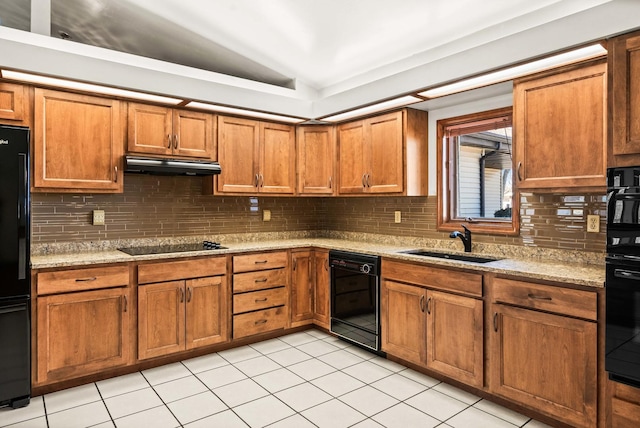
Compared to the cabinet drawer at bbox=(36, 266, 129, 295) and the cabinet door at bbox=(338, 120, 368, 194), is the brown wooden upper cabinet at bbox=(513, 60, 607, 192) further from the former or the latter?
the cabinet drawer at bbox=(36, 266, 129, 295)

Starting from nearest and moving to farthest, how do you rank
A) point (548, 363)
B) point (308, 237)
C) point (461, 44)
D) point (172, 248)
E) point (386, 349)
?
point (548, 363)
point (461, 44)
point (386, 349)
point (172, 248)
point (308, 237)

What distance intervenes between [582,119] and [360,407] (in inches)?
88.5

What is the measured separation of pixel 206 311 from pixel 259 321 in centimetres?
55

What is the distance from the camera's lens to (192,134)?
3.62m

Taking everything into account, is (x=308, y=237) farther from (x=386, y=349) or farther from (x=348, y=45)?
(x=348, y=45)

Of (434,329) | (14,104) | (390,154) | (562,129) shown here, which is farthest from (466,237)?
(14,104)

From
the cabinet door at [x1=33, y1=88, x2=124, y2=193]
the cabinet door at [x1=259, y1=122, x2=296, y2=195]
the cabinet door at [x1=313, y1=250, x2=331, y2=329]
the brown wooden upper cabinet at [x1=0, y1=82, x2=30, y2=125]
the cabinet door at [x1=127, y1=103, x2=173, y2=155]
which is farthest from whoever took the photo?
the cabinet door at [x1=259, y1=122, x2=296, y2=195]

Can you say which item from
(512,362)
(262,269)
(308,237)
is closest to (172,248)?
(262,269)

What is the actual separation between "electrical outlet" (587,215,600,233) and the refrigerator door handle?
3.69 metres

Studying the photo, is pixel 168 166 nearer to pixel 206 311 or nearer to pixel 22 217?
pixel 22 217

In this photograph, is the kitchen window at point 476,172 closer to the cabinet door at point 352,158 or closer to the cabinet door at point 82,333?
the cabinet door at point 352,158

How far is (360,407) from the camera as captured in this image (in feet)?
8.48

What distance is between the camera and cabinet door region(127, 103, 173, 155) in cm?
331

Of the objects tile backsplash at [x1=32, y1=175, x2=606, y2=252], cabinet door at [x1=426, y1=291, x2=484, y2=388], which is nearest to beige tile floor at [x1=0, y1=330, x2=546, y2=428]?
cabinet door at [x1=426, y1=291, x2=484, y2=388]
